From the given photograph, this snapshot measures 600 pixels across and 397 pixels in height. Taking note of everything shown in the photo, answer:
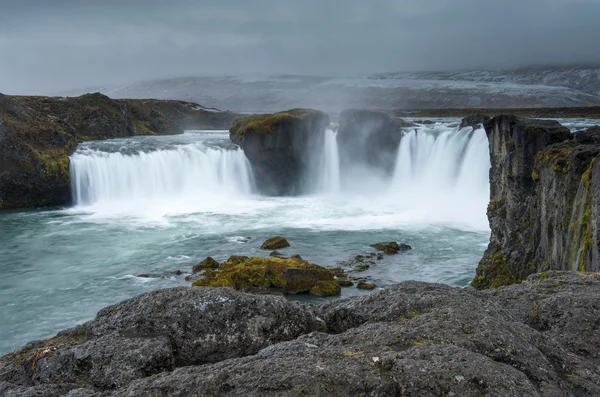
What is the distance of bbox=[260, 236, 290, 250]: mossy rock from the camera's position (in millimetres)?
30328

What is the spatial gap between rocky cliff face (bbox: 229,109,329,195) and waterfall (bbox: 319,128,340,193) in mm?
1594

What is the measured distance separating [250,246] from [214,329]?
25.6 metres

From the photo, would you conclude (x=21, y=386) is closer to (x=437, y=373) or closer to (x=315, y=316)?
(x=315, y=316)

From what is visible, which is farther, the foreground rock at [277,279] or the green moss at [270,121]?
the green moss at [270,121]

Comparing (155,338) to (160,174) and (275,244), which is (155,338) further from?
(160,174)

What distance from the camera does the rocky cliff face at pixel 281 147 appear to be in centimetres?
5288

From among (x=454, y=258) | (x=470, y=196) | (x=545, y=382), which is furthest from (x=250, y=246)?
(x=545, y=382)

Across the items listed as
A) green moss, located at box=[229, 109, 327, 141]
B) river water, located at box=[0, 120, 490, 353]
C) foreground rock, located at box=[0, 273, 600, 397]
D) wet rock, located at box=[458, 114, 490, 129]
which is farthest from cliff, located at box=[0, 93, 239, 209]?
foreground rock, located at box=[0, 273, 600, 397]

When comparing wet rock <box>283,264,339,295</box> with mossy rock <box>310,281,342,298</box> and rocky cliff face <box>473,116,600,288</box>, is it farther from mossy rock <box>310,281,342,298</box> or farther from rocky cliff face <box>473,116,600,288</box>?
rocky cliff face <box>473,116,600,288</box>

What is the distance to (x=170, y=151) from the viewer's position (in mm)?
53719

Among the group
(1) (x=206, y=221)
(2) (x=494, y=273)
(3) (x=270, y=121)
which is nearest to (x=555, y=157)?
(2) (x=494, y=273)

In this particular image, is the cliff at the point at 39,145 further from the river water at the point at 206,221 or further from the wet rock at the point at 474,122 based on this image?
the wet rock at the point at 474,122

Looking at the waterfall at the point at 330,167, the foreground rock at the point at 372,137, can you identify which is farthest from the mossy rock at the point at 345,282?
the foreground rock at the point at 372,137

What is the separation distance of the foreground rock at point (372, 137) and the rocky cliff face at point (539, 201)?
32.0m
